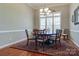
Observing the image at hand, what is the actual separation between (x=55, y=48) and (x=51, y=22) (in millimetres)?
526

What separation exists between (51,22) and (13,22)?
77 cm

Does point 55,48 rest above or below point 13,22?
below

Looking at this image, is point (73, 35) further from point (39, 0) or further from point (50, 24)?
point (39, 0)

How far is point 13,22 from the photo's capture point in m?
2.50

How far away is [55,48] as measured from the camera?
2.45 m

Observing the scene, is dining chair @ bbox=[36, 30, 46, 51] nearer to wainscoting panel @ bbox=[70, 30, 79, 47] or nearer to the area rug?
the area rug

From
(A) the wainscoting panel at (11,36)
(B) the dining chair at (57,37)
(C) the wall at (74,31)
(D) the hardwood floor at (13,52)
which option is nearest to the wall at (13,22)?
(A) the wainscoting panel at (11,36)

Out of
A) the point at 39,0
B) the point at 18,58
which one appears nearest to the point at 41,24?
the point at 39,0

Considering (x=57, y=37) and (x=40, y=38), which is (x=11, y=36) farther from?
(x=57, y=37)

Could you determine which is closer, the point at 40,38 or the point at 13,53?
the point at 13,53

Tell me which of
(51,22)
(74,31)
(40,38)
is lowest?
(40,38)

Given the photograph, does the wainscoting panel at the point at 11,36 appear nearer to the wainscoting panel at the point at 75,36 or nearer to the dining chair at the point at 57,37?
the dining chair at the point at 57,37

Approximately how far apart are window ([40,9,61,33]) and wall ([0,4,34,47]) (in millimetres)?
246

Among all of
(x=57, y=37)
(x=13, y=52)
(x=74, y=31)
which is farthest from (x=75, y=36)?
(x=13, y=52)
